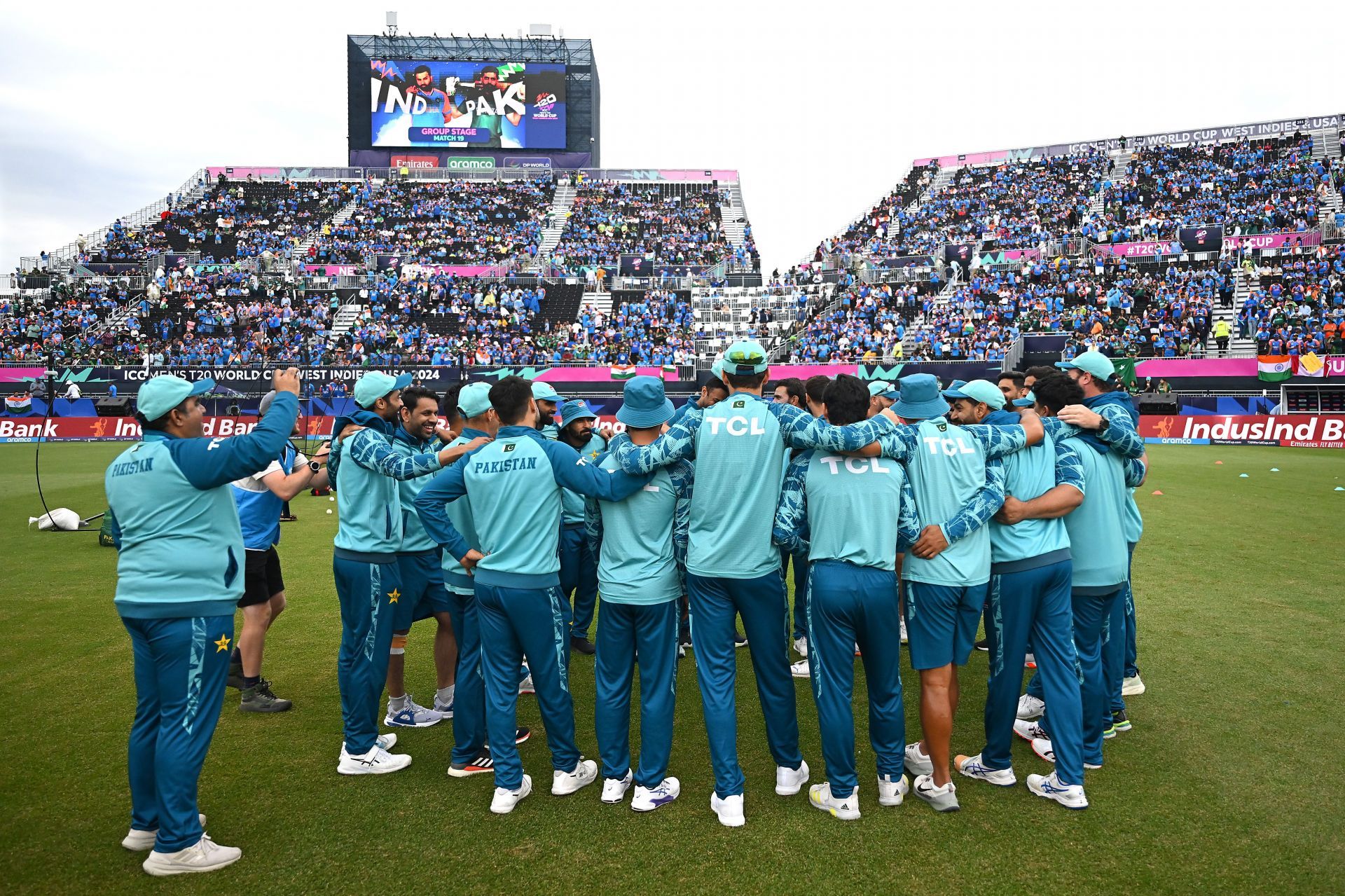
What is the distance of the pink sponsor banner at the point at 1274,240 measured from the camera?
34.7 m

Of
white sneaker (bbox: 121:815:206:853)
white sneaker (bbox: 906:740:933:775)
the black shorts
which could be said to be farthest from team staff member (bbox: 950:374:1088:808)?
the black shorts

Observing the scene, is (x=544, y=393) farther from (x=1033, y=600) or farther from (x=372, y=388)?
(x=1033, y=600)

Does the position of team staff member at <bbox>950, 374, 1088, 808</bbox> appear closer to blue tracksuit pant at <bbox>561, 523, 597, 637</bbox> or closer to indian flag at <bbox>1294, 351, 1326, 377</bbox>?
blue tracksuit pant at <bbox>561, 523, 597, 637</bbox>

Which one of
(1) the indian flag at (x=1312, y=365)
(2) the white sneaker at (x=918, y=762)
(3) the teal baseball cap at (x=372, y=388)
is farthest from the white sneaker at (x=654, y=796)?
(1) the indian flag at (x=1312, y=365)

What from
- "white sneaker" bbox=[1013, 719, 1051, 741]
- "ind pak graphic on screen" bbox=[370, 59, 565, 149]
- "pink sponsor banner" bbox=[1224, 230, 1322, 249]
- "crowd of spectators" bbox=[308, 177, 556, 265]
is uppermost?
"ind pak graphic on screen" bbox=[370, 59, 565, 149]

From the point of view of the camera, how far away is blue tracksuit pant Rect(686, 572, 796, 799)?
4.34 m

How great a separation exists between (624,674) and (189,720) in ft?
6.95

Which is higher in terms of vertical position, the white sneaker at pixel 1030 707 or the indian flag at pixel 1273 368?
the indian flag at pixel 1273 368

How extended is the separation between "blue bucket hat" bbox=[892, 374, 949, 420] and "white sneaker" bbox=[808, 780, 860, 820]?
6.67 feet

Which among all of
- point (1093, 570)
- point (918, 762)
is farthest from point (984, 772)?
point (1093, 570)

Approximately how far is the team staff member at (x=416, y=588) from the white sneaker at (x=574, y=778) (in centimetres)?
129

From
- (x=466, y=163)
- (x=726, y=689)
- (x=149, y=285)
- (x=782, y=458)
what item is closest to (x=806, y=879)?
(x=726, y=689)

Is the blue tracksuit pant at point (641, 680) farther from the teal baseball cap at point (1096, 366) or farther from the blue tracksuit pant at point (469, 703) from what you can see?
the teal baseball cap at point (1096, 366)

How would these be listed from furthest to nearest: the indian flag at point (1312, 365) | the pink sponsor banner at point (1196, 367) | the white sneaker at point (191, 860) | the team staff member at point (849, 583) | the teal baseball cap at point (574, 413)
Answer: the pink sponsor banner at point (1196, 367) → the indian flag at point (1312, 365) → the teal baseball cap at point (574, 413) → the team staff member at point (849, 583) → the white sneaker at point (191, 860)
